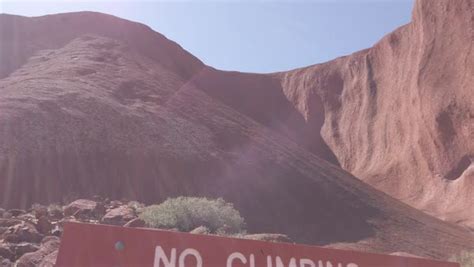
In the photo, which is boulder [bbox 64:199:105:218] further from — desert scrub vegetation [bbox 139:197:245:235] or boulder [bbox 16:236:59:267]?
boulder [bbox 16:236:59:267]

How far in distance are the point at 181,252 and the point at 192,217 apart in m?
12.6

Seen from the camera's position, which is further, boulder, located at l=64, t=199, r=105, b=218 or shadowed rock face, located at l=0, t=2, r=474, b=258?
shadowed rock face, located at l=0, t=2, r=474, b=258

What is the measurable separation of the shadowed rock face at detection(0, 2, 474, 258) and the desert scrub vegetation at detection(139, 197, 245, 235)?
4500mm

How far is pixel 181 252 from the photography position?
2725 mm

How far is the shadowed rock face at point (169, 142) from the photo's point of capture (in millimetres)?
20719

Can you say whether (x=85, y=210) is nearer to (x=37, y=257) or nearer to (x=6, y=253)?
(x=6, y=253)

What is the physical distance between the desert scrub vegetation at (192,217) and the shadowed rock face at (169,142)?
450 cm

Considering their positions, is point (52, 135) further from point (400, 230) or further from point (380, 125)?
point (380, 125)

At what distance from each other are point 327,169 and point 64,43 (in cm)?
2208

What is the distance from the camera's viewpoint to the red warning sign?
2.54 meters

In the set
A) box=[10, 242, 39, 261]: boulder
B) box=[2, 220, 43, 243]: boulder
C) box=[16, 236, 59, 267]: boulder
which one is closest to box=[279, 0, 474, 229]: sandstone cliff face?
box=[2, 220, 43, 243]: boulder

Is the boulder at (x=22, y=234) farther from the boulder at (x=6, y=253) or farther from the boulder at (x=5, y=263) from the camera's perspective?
the boulder at (x=5, y=263)

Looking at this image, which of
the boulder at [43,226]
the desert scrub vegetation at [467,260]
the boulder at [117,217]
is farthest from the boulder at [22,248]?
the desert scrub vegetation at [467,260]

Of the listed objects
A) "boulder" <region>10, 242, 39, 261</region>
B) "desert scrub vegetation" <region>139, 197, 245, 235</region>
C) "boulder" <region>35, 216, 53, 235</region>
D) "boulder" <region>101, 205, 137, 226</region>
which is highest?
"desert scrub vegetation" <region>139, 197, 245, 235</region>
